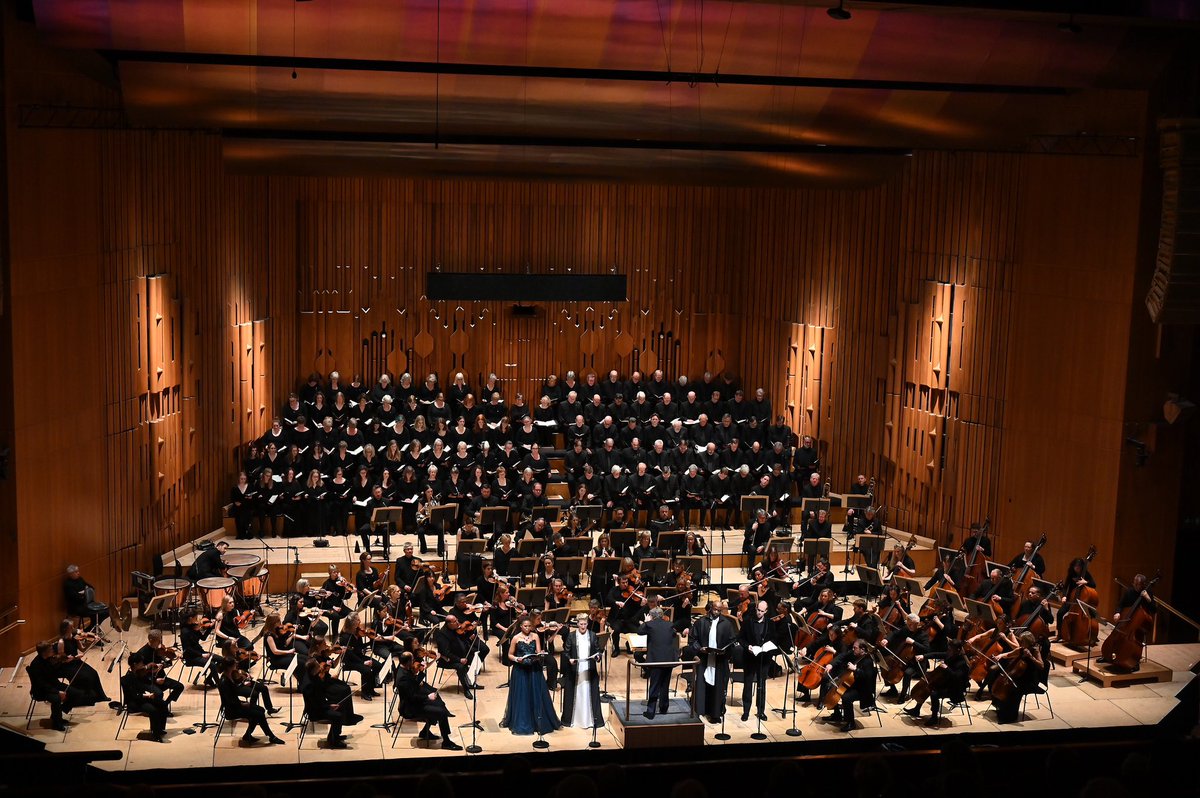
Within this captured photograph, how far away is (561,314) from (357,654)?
28.6 ft

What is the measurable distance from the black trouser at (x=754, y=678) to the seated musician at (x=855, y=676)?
0.55 m

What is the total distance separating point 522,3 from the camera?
11789mm

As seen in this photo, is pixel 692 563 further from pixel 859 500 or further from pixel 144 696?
pixel 144 696

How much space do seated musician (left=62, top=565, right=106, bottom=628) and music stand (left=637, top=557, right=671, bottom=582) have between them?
500 cm

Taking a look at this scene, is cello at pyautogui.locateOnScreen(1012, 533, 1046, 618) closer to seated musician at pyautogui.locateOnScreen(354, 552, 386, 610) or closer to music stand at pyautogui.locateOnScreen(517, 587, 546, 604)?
music stand at pyautogui.locateOnScreen(517, 587, 546, 604)

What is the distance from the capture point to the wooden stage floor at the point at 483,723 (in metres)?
10.5

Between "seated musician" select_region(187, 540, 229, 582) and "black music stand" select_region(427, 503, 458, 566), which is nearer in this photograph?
"seated musician" select_region(187, 540, 229, 582)

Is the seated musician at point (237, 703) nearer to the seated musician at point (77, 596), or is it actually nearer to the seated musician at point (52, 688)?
the seated musician at point (52, 688)

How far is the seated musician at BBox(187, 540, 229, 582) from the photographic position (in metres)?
13.3

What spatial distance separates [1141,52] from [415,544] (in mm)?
8887

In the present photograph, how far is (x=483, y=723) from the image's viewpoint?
449 inches

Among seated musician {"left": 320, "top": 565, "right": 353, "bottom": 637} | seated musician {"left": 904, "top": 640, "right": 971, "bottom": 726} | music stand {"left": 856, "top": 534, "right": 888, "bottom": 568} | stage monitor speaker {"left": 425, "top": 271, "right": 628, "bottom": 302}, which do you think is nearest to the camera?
seated musician {"left": 904, "top": 640, "right": 971, "bottom": 726}

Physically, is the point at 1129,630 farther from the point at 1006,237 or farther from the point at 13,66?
the point at 13,66

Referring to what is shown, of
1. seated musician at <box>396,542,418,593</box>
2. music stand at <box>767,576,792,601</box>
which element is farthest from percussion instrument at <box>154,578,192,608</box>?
music stand at <box>767,576,792,601</box>
